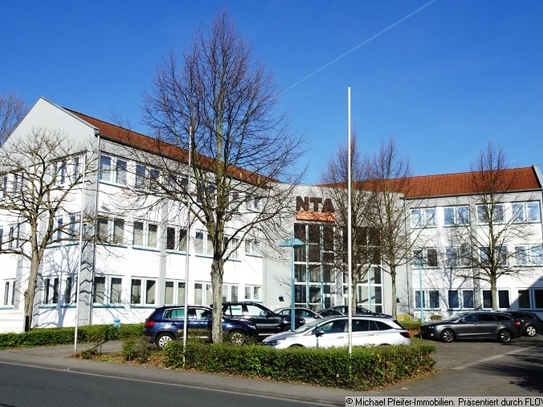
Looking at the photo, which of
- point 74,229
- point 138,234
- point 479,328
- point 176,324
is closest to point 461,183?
point 479,328

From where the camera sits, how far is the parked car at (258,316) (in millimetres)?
24828

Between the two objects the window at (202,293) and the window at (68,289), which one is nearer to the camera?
the window at (68,289)

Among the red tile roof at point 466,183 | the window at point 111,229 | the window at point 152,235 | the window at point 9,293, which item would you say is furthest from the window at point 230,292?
the red tile roof at point 466,183

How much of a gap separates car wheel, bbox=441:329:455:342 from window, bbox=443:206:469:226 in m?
17.7

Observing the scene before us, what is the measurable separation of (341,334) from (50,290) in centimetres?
1951

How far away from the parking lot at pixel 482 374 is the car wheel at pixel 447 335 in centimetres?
335

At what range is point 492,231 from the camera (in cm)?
3912

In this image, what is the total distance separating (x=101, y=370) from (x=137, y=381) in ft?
8.30

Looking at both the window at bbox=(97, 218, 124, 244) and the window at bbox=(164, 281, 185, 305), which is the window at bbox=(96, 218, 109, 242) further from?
the window at bbox=(164, 281, 185, 305)

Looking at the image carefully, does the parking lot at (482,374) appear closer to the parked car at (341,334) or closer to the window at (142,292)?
the parked car at (341,334)

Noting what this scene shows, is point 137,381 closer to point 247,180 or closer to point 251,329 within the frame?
point 247,180

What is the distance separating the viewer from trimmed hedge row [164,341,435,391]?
508 inches

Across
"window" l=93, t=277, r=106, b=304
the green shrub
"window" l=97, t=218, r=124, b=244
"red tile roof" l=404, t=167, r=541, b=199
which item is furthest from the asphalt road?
"red tile roof" l=404, t=167, r=541, b=199

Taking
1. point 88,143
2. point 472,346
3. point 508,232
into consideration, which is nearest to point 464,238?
point 508,232
